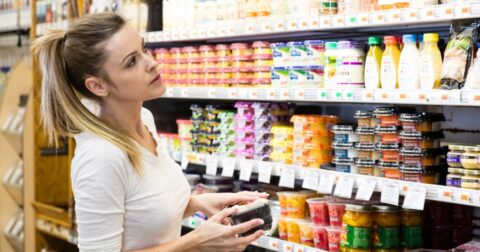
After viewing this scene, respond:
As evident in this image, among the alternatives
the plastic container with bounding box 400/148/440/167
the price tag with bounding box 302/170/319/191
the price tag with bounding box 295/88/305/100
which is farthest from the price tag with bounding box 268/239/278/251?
the plastic container with bounding box 400/148/440/167

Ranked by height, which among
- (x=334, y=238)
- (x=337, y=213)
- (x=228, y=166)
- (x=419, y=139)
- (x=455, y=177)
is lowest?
(x=334, y=238)

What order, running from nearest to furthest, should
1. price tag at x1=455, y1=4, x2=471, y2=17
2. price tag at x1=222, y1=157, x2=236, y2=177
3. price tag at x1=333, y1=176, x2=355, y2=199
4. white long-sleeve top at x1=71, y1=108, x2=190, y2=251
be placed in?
white long-sleeve top at x1=71, y1=108, x2=190, y2=251 < price tag at x1=455, y1=4, x2=471, y2=17 < price tag at x1=333, y1=176, x2=355, y2=199 < price tag at x1=222, y1=157, x2=236, y2=177

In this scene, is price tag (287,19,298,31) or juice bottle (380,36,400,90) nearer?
juice bottle (380,36,400,90)

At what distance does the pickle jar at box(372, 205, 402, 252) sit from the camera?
329cm

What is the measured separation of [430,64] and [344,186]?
0.69 meters

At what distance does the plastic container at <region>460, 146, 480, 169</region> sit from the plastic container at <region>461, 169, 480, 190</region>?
0.02m

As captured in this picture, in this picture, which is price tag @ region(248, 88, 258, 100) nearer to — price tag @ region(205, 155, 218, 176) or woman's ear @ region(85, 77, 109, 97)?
price tag @ region(205, 155, 218, 176)

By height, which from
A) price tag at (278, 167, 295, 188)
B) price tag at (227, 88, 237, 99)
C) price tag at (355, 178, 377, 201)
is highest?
price tag at (227, 88, 237, 99)

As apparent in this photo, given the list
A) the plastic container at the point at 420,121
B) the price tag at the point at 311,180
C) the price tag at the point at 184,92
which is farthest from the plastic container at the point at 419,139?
the price tag at the point at 184,92

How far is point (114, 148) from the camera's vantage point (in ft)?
7.51

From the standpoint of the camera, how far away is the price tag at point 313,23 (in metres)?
3.32

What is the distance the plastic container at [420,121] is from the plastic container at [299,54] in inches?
24.9

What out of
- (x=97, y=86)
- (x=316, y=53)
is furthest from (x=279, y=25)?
(x=97, y=86)

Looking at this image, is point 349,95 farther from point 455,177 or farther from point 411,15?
point 455,177
